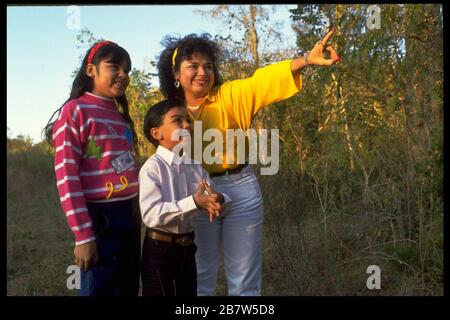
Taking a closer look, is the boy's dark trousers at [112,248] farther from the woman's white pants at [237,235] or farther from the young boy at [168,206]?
the woman's white pants at [237,235]

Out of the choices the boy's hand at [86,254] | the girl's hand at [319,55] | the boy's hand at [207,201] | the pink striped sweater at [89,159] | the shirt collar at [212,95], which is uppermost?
the girl's hand at [319,55]

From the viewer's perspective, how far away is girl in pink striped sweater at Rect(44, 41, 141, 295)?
6.45 feet

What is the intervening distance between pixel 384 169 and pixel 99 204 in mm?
2700

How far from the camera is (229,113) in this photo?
7.39 ft

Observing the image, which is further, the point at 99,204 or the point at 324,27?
the point at 324,27

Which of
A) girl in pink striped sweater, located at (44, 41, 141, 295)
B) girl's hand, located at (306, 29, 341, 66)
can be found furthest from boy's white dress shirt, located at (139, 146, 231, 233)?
girl's hand, located at (306, 29, 341, 66)

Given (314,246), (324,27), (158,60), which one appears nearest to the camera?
(158,60)

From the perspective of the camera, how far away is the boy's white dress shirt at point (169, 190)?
199 cm

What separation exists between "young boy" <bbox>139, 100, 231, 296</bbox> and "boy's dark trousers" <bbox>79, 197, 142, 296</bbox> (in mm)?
84

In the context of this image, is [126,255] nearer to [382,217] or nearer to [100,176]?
[100,176]

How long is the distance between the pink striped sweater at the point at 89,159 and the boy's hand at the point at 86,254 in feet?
0.07

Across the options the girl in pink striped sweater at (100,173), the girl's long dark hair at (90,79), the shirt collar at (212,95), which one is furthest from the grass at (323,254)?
→ the girl's long dark hair at (90,79)
